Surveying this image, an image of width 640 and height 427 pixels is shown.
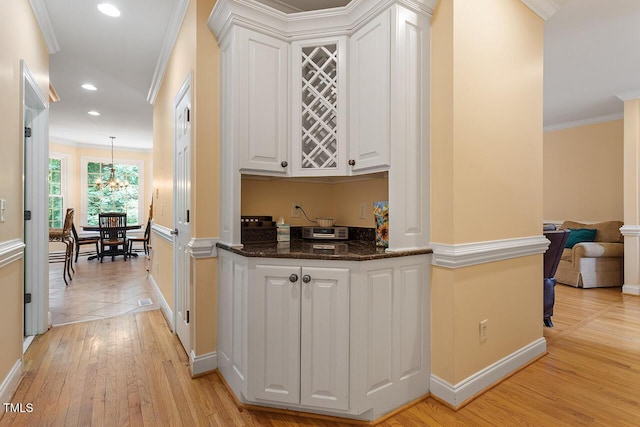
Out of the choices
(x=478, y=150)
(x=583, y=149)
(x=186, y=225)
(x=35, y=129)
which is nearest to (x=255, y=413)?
(x=186, y=225)

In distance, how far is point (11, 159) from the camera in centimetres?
207

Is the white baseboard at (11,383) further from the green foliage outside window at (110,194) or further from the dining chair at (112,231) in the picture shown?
the green foliage outside window at (110,194)

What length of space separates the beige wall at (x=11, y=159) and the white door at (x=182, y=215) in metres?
1.00

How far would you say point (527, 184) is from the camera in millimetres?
2350

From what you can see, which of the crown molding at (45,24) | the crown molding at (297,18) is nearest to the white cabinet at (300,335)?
the crown molding at (297,18)

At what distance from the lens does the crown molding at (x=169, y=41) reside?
2570 millimetres

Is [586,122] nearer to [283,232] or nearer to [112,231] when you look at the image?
[283,232]

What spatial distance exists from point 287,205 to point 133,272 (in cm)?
421

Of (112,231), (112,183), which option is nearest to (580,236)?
(112,231)

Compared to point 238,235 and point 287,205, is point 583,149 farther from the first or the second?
point 238,235

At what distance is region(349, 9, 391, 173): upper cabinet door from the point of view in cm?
188

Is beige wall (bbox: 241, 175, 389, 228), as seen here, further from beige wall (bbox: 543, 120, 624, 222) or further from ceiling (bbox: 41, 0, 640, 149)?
beige wall (bbox: 543, 120, 624, 222)

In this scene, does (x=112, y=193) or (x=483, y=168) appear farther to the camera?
(x=112, y=193)

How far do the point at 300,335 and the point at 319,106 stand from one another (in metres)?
1.44
